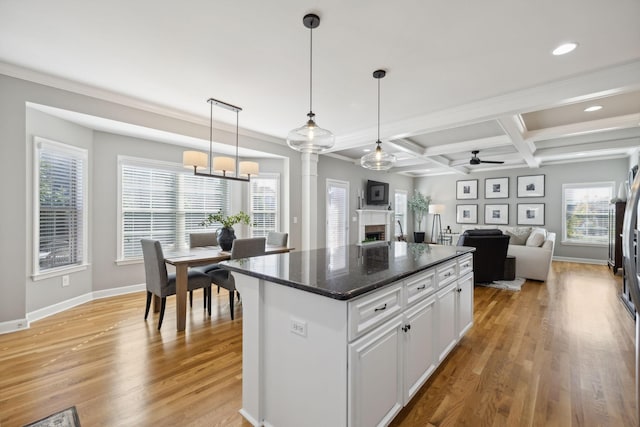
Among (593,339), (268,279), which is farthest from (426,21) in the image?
(593,339)

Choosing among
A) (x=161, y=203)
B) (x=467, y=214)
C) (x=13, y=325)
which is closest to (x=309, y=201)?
(x=161, y=203)

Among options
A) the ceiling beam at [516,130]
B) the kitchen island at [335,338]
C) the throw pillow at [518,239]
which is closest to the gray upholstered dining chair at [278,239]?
the kitchen island at [335,338]

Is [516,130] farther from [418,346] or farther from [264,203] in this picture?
[264,203]

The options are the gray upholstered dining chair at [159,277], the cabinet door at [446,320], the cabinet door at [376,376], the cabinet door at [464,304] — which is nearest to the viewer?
the cabinet door at [376,376]

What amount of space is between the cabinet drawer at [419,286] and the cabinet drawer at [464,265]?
0.62 metres

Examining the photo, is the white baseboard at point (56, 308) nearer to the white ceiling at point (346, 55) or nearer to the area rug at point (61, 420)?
the area rug at point (61, 420)

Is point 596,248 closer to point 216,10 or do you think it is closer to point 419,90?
point 419,90

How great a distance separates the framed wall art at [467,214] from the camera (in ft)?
29.2

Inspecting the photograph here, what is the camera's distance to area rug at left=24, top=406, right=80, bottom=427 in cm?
161

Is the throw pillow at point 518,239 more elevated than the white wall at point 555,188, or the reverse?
the white wall at point 555,188

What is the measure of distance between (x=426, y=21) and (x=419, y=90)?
1221 mm

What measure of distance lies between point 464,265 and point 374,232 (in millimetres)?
5182

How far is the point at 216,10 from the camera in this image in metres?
2.00

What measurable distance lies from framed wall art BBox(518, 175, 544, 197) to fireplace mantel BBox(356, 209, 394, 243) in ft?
12.1
